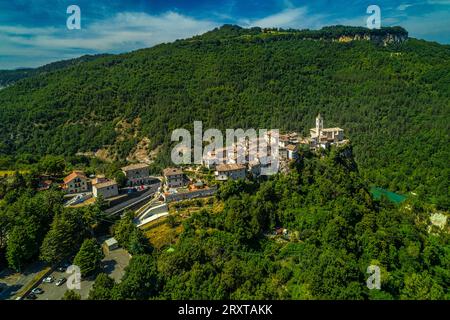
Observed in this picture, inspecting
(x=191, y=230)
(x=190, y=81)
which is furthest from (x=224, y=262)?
(x=190, y=81)

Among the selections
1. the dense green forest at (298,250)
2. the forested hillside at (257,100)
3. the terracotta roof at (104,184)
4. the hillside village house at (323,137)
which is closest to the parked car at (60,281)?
the dense green forest at (298,250)

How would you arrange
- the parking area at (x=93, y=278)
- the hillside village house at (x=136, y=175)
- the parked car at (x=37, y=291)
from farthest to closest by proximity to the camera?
the hillside village house at (x=136, y=175)
the parked car at (x=37, y=291)
the parking area at (x=93, y=278)

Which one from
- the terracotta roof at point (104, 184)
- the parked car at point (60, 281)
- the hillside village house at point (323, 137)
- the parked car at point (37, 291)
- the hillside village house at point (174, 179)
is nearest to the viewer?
the parked car at point (37, 291)

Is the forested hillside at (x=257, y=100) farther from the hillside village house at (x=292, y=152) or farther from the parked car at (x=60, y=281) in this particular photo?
the parked car at (x=60, y=281)

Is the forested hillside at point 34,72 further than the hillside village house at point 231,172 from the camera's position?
Yes

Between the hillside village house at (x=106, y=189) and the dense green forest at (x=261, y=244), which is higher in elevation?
the hillside village house at (x=106, y=189)
